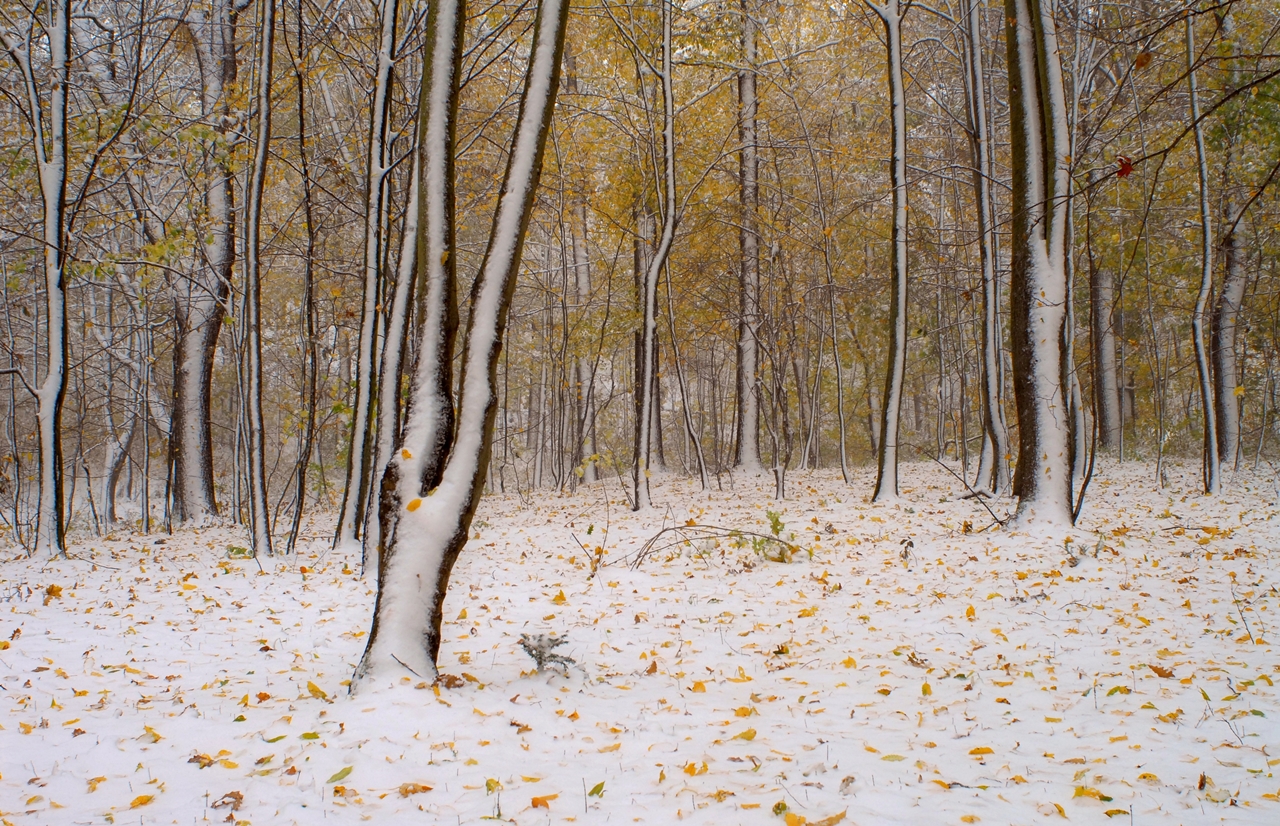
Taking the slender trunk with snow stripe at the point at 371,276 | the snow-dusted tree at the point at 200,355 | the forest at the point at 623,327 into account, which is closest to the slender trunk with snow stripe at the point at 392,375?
the forest at the point at 623,327

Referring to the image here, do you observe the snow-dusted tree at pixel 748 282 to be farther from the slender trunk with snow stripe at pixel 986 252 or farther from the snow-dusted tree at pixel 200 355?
the snow-dusted tree at pixel 200 355

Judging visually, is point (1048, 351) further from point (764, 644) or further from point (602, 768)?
point (602, 768)

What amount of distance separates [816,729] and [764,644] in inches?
52.2

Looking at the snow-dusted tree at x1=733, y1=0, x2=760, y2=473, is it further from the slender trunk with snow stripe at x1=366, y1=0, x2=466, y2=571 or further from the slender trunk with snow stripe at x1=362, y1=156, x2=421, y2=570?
the slender trunk with snow stripe at x1=366, y1=0, x2=466, y2=571

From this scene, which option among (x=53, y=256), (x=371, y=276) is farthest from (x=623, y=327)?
(x=53, y=256)

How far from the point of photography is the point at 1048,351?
255 inches

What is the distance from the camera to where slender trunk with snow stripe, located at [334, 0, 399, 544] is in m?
6.68

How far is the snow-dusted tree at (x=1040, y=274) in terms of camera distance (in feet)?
21.2

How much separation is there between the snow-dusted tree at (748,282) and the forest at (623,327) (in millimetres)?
104

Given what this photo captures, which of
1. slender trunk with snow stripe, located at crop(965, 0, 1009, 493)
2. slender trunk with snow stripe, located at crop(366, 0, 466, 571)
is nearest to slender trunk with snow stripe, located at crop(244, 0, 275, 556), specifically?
slender trunk with snow stripe, located at crop(366, 0, 466, 571)

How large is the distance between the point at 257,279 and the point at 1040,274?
776cm

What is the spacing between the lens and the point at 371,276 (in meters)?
7.29

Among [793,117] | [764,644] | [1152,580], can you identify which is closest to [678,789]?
[764,644]

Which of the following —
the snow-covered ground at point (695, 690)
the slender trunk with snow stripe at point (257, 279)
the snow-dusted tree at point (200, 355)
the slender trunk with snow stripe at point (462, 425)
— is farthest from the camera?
the snow-dusted tree at point (200, 355)
